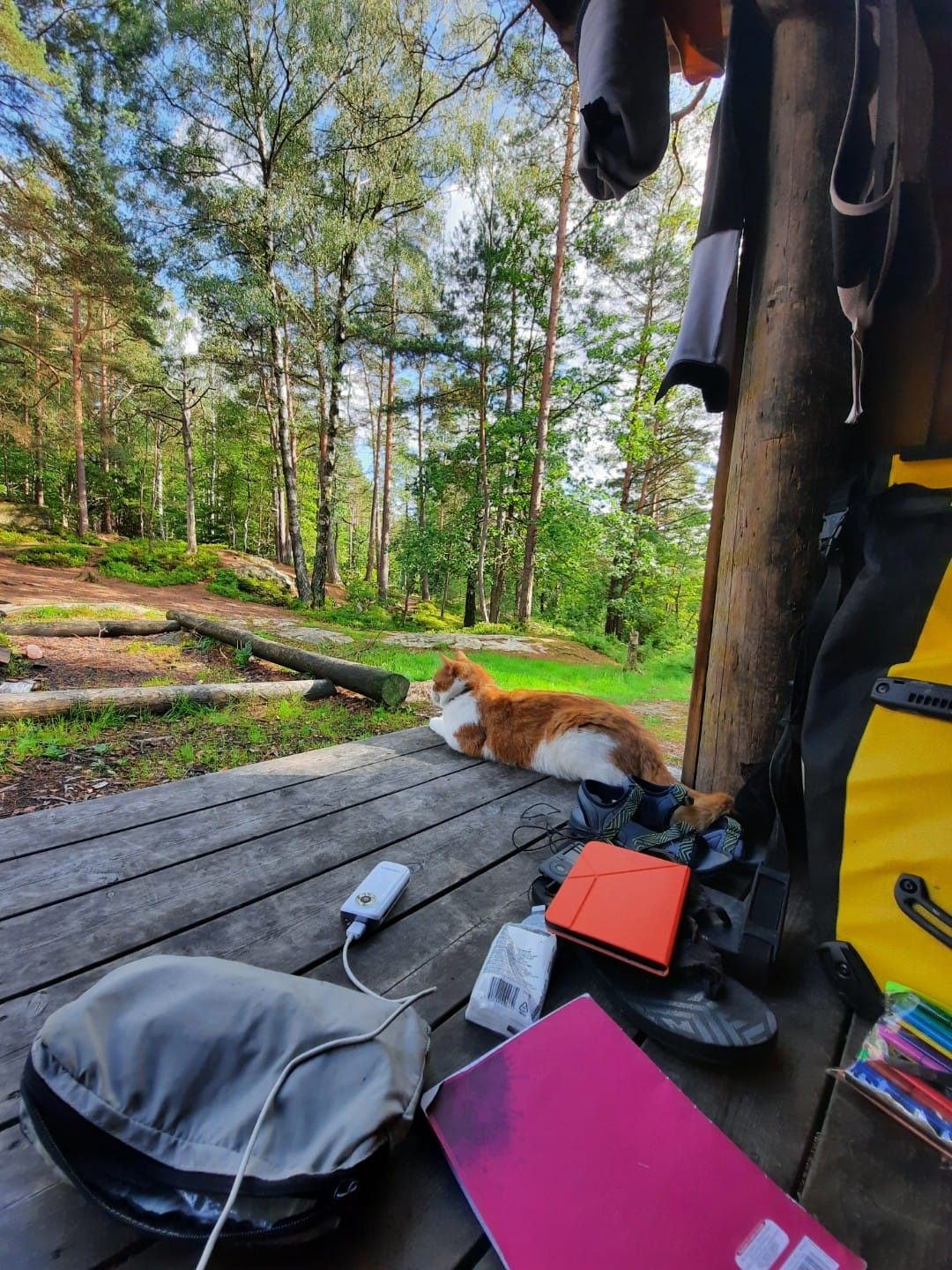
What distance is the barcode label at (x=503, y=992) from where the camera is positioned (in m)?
0.83

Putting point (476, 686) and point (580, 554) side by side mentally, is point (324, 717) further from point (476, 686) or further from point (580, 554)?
point (580, 554)

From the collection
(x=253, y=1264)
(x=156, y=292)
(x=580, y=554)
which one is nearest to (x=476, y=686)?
(x=253, y=1264)

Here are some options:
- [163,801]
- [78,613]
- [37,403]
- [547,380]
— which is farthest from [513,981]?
[37,403]

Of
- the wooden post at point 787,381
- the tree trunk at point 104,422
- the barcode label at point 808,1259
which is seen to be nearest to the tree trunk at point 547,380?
the wooden post at point 787,381

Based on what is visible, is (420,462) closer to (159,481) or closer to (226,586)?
(226,586)

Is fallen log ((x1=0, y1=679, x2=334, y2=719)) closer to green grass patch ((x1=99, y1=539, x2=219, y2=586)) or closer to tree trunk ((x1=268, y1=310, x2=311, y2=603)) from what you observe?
tree trunk ((x1=268, y1=310, x2=311, y2=603))

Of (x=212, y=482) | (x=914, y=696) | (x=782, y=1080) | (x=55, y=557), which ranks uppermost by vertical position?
(x=212, y=482)

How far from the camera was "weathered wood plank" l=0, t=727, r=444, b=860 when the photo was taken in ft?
4.36

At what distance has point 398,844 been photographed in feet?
4.55

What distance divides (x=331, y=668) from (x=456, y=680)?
178 cm

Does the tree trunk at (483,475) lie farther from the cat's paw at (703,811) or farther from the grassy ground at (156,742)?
the cat's paw at (703,811)

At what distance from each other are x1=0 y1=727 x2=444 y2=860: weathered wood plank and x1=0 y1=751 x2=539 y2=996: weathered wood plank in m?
0.30

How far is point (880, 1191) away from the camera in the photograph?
60 centimetres

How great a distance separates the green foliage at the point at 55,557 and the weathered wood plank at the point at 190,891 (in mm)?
14934
